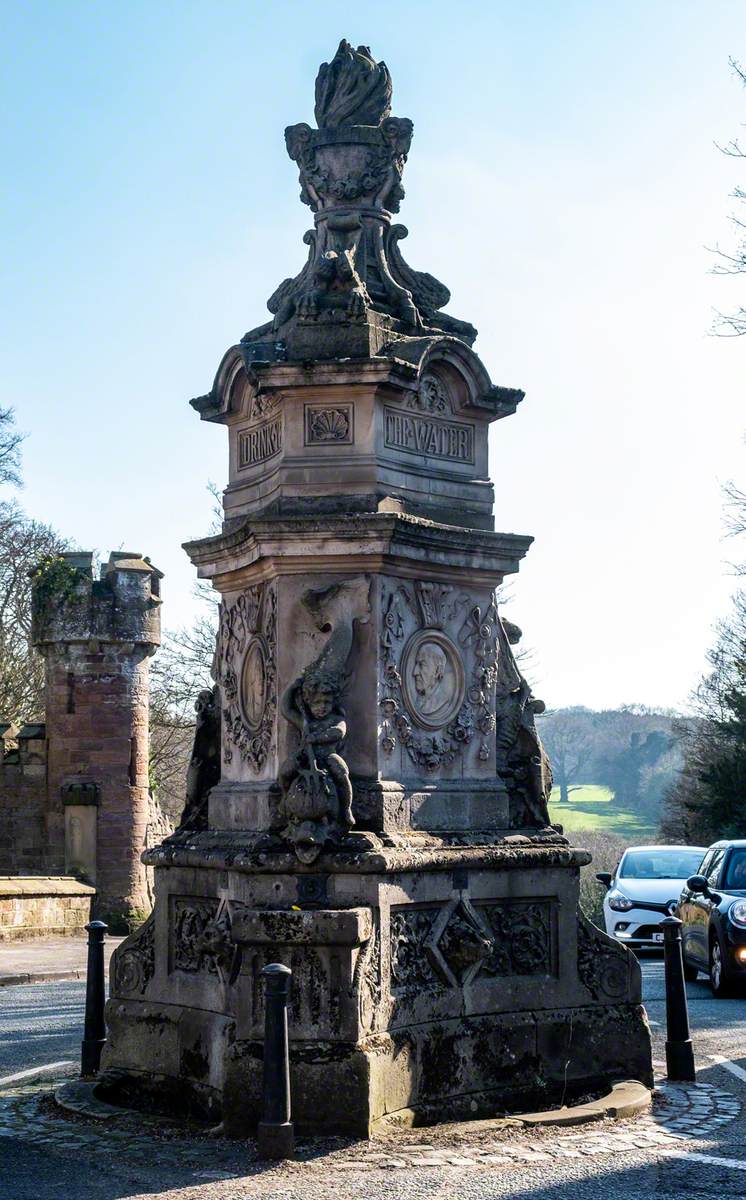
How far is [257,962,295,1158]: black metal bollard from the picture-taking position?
7168 mm

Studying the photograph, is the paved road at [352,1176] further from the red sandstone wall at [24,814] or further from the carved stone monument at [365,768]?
the red sandstone wall at [24,814]

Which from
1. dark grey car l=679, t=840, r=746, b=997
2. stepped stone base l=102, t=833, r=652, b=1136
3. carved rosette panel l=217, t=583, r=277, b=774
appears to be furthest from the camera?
dark grey car l=679, t=840, r=746, b=997

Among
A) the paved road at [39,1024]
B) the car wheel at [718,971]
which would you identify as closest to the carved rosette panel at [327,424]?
the paved road at [39,1024]

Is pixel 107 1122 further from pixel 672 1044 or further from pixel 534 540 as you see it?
pixel 534 540

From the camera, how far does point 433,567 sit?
354 inches

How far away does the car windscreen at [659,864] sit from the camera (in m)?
19.9

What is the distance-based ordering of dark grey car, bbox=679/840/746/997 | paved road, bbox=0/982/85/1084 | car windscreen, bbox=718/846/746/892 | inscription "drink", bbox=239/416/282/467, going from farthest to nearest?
car windscreen, bbox=718/846/746/892, dark grey car, bbox=679/840/746/997, paved road, bbox=0/982/85/1084, inscription "drink", bbox=239/416/282/467

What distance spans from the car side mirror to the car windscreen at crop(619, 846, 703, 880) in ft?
13.9

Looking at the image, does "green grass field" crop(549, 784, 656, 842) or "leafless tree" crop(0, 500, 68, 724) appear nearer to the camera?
"leafless tree" crop(0, 500, 68, 724)

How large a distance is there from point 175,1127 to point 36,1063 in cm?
301

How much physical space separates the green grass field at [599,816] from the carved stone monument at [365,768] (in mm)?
69237

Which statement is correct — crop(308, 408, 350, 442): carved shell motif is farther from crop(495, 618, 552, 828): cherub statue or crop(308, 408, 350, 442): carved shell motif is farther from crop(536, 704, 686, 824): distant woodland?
crop(536, 704, 686, 824): distant woodland

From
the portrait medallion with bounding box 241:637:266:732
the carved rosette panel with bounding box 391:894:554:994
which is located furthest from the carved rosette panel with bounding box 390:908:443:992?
the portrait medallion with bounding box 241:637:266:732

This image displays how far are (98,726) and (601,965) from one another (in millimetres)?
17659
